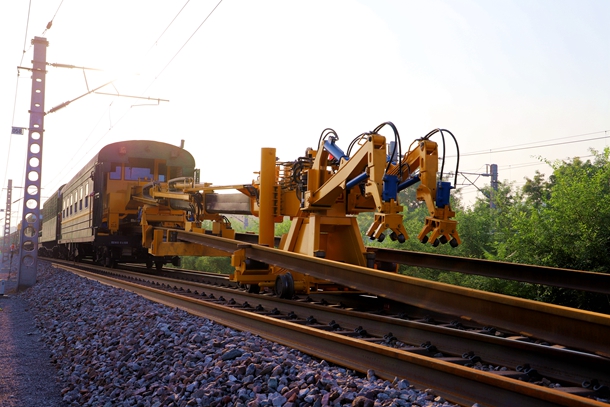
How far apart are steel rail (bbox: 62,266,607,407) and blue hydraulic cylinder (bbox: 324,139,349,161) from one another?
257 centimetres

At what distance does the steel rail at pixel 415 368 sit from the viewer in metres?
3.11

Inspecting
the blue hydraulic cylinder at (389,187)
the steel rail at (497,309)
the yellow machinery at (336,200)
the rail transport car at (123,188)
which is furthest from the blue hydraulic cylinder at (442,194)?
the rail transport car at (123,188)

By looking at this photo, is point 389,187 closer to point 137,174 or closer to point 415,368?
point 415,368

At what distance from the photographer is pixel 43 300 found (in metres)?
11.5

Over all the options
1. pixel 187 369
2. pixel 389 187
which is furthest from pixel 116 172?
pixel 187 369

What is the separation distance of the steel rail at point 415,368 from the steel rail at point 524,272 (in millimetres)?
3069

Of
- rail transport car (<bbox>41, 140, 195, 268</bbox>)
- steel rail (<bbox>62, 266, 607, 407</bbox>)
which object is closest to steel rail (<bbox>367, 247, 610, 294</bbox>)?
steel rail (<bbox>62, 266, 607, 407</bbox>)

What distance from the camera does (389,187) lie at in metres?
6.09

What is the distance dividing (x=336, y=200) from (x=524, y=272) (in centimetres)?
272

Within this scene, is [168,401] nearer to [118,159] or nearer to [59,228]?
[118,159]

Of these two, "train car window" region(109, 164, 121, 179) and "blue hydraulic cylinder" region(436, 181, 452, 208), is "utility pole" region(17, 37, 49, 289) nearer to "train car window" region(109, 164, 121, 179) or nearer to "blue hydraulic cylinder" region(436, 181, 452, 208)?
"train car window" region(109, 164, 121, 179)

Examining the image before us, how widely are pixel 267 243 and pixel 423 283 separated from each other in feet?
16.4

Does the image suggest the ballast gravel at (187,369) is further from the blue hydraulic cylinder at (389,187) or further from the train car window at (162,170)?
the train car window at (162,170)

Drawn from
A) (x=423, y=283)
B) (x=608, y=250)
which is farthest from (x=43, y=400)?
(x=608, y=250)
